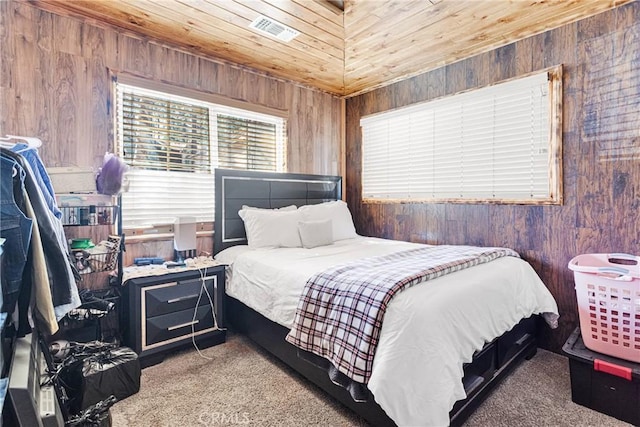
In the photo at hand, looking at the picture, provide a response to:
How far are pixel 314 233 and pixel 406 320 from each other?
1.72m

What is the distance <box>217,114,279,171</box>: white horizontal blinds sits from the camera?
328 cm

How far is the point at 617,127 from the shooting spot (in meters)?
2.29

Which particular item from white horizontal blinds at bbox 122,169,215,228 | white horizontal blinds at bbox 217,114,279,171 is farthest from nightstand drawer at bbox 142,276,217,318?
white horizontal blinds at bbox 217,114,279,171

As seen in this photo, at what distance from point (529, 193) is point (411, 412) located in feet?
7.23

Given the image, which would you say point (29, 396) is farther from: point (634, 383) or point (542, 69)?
point (542, 69)

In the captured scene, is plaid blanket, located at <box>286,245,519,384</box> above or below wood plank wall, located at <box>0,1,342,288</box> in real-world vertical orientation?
below

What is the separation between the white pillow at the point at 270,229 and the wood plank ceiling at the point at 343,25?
1540mm

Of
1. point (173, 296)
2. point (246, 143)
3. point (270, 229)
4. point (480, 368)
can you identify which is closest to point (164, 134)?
point (246, 143)

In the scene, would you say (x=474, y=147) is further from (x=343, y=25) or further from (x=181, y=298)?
(x=181, y=298)

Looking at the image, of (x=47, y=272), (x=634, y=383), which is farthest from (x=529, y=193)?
(x=47, y=272)

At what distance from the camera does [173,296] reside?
2.43 metres

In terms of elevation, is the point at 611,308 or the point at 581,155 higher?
the point at 581,155

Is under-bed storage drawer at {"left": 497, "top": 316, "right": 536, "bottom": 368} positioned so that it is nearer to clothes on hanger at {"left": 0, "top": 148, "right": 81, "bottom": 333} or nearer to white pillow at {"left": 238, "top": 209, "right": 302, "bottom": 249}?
white pillow at {"left": 238, "top": 209, "right": 302, "bottom": 249}

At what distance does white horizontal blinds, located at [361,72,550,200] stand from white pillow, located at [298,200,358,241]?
2.03 feet
